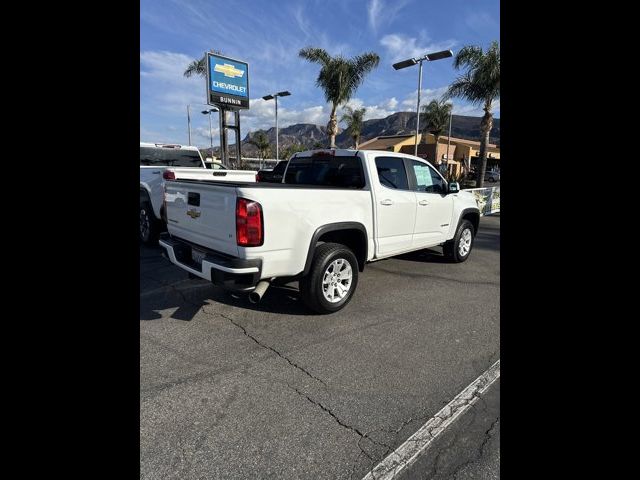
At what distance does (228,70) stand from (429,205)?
40.2 ft

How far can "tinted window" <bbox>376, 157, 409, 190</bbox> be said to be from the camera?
A: 488cm

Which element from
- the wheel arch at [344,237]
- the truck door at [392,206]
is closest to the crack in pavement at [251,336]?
the wheel arch at [344,237]

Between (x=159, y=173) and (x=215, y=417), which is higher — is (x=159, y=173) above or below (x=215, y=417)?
above

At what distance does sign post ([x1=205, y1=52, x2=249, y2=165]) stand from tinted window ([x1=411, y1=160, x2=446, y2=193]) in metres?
11.0

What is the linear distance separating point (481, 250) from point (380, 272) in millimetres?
3216

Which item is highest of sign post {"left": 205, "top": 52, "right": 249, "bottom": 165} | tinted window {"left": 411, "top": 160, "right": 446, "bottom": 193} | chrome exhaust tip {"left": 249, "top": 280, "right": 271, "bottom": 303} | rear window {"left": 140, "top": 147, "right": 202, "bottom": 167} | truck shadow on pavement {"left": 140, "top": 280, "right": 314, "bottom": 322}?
sign post {"left": 205, "top": 52, "right": 249, "bottom": 165}

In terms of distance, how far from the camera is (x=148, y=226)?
7160 mm

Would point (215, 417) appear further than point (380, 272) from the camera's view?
No

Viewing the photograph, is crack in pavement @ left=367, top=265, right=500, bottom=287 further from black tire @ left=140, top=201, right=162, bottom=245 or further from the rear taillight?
black tire @ left=140, top=201, right=162, bottom=245

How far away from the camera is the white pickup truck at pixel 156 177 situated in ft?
20.7

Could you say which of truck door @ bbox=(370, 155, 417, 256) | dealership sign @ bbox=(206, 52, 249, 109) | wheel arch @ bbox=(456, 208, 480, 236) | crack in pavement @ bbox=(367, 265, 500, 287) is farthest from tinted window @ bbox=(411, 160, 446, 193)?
dealership sign @ bbox=(206, 52, 249, 109)
